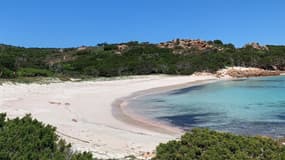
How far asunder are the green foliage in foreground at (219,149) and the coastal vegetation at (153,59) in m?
42.7

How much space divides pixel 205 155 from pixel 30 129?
2.76 metres

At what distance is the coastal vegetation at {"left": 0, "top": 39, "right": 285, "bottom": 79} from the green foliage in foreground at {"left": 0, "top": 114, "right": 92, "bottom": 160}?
41.6 meters

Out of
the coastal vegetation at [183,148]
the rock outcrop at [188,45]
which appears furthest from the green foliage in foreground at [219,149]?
the rock outcrop at [188,45]

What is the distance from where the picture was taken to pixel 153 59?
229ft

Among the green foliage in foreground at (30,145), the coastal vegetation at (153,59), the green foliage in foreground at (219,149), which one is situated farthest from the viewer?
the coastal vegetation at (153,59)

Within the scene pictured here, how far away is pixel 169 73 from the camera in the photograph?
61969mm

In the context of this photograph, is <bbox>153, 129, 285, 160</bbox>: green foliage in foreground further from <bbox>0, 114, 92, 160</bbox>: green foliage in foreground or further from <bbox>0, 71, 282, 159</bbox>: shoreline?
<bbox>0, 71, 282, 159</bbox>: shoreline

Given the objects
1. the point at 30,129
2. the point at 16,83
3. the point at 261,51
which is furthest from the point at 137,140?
the point at 261,51

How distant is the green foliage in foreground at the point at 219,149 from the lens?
5.50 m

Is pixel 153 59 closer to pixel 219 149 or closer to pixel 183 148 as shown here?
pixel 183 148

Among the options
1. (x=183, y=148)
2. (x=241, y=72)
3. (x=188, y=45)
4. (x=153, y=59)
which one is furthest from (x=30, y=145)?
(x=188, y=45)

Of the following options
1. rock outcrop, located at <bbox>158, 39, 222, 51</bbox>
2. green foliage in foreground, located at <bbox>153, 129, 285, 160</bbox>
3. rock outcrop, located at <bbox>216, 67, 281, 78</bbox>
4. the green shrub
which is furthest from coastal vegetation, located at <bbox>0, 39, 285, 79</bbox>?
green foliage in foreground, located at <bbox>153, 129, 285, 160</bbox>

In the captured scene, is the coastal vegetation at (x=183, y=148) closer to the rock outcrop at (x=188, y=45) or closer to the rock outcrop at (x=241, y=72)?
the rock outcrop at (x=241, y=72)

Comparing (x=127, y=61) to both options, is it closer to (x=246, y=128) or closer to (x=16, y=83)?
(x=16, y=83)
